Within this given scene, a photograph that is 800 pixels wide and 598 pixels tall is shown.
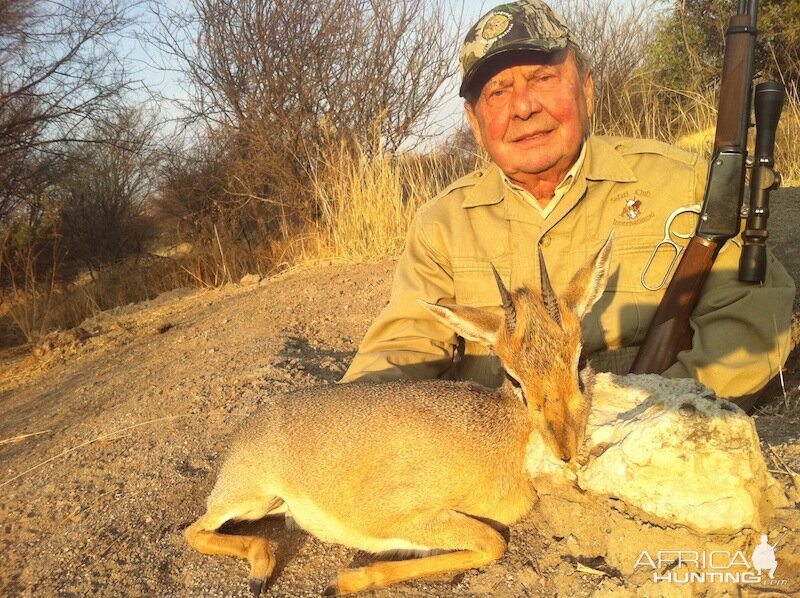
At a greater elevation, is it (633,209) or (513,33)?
(513,33)

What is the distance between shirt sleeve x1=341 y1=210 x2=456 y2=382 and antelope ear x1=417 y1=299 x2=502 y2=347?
3.21ft

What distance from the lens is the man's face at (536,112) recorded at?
12.9ft

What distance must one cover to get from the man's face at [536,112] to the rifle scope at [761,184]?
948mm

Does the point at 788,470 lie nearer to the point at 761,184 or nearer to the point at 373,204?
the point at 761,184

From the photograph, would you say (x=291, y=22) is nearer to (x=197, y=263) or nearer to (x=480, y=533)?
(x=197, y=263)

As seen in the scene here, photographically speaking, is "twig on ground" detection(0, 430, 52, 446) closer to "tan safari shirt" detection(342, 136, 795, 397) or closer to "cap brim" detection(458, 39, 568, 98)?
"tan safari shirt" detection(342, 136, 795, 397)

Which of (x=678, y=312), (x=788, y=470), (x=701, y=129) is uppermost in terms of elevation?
(x=701, y=129)

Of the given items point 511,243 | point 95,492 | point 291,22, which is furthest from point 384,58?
point 95,492

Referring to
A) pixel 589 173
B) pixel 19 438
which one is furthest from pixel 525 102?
pixel 19 438

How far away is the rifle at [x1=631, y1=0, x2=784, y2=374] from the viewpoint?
3.57m

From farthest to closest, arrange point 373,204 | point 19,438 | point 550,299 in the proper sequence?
point 373,204
point 19,438
point 550,299

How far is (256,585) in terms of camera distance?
283cm

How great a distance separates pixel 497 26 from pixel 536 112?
0.53 meters

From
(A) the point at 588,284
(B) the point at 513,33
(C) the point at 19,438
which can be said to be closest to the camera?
(A) the point at 588,284
